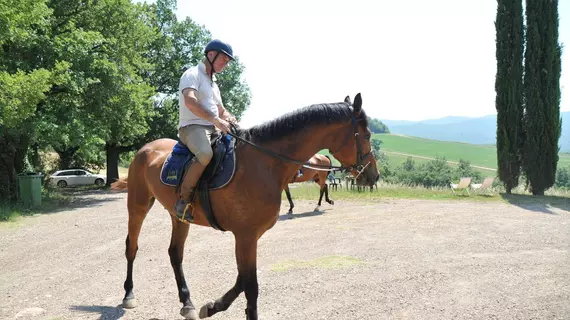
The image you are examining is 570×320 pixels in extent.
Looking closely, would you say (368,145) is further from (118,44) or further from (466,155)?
(466,155)

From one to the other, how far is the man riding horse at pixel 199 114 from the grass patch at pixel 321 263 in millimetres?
3030

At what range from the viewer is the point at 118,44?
20469mm

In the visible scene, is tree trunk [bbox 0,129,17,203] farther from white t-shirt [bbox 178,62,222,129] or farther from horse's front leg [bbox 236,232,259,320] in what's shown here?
horse's front leg [bbox 236,232,259,320]

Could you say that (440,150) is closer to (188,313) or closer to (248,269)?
(188,313)

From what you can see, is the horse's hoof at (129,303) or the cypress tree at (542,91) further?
the cypress tree at (542,91)

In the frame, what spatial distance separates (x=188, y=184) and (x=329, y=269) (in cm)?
336

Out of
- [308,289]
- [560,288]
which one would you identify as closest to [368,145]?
[308,289]

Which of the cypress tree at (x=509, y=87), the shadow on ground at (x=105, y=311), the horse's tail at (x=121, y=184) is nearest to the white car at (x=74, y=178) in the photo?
the cypress tree at (x=509, y=87)

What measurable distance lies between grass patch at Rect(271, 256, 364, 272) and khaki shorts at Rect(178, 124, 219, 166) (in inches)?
125

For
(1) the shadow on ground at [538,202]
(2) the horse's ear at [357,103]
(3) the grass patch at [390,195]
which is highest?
(2) the horse's ear at [357,103]

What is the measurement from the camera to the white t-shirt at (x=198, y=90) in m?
4.72

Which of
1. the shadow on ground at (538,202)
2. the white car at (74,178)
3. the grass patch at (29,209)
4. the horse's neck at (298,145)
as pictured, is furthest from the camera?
the white car at (74,178)

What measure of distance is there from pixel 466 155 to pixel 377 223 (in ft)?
300

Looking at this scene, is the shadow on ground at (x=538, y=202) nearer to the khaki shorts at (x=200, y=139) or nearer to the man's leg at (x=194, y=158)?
the khaki shorts at (x=200, y=139)
